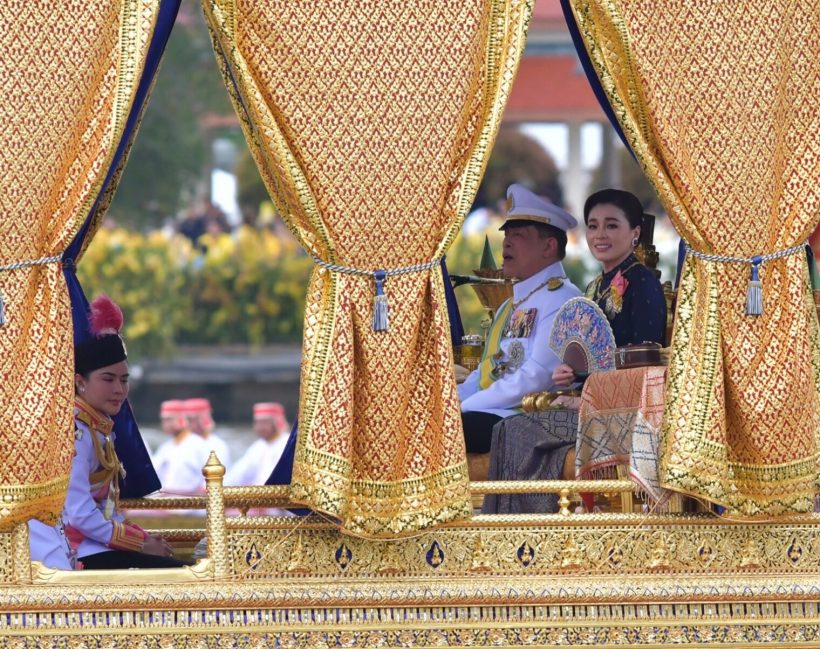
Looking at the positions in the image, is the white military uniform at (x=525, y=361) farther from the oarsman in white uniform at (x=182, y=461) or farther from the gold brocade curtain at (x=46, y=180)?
the oarsman in white uniform at (x=182, y=461)

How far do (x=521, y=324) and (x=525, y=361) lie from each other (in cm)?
27

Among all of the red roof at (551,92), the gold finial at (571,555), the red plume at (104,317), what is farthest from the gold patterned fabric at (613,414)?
the red roof at (551,92)

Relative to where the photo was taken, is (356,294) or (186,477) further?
(186,477)

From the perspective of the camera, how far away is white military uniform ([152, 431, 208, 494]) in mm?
16141

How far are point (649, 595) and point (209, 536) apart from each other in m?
1.58

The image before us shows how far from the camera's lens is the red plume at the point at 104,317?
7.13 meters

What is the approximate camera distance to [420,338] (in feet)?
20.2

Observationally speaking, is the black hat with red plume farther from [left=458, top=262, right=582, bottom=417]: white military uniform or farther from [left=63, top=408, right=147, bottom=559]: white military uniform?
[left=458, top=262, right=582, bottom=417]: white military uniform

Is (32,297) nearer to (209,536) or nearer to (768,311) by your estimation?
(209,536)

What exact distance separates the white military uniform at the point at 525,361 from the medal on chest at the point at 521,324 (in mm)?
15

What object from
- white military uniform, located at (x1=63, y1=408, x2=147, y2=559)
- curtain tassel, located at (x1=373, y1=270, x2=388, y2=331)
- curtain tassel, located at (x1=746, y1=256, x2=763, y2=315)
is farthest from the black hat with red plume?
curtain tassel, located at (x1=746, y1=256, x2=763, y2=315)

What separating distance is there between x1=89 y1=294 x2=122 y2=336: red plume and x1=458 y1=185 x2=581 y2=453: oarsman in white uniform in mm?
1615

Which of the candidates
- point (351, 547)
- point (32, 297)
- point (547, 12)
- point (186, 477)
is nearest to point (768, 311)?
point (351, 547)

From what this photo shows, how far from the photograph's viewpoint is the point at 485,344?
27.2 feet
